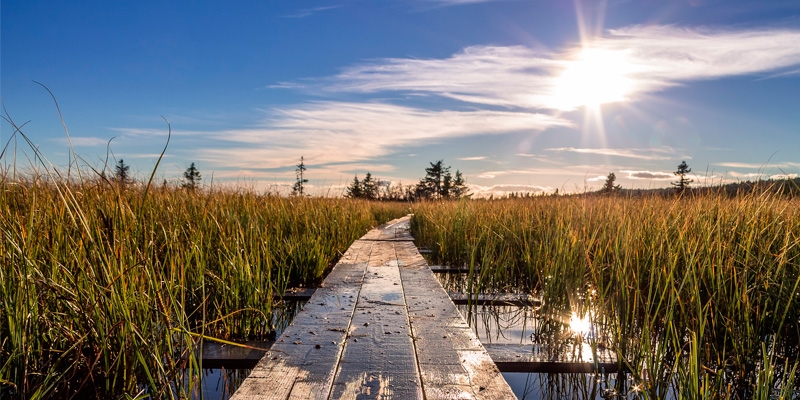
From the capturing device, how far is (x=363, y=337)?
8.04ft

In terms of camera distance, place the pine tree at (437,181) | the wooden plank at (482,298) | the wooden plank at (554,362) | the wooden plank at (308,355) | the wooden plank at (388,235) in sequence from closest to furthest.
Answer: the wooden plank at (308,355) → the wooden plank at (554,362) → the wooden plank at (482,298) → the wooden plank at (388,235) → the pine tree at (437,181)

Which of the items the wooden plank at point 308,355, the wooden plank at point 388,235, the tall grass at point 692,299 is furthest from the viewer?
the wooden plank at point 388,235

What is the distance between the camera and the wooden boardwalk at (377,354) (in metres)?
1.82

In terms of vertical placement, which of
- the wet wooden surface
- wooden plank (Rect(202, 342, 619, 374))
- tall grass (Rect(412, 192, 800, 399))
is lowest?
wooden plank (Rect(202, 342, 619, 374))

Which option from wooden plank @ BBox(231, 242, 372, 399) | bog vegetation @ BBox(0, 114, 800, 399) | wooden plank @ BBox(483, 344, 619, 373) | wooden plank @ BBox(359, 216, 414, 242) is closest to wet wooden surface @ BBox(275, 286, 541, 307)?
bog vegetation @ BBox(0, 114, 800, 399)

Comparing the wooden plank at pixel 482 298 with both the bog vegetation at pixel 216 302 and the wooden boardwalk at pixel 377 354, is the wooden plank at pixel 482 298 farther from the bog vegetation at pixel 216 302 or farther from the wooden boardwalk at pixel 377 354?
the wooden boardwalk at pixel 377 354

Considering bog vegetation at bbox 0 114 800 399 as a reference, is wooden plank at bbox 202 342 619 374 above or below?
below

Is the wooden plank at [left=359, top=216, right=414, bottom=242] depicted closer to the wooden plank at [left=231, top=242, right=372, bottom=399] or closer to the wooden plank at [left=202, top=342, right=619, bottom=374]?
the wooden plank at [left=231, top=242, right=372, bottom=399]

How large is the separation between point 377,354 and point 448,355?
34 cm

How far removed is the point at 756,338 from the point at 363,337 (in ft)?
6.69

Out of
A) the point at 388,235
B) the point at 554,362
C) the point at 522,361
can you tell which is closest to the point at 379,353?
the point at 522,361

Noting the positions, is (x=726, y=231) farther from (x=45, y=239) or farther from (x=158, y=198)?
(x=158, y=198)

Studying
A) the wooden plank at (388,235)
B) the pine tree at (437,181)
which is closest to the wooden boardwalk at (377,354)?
the wooden plank at (388,235)

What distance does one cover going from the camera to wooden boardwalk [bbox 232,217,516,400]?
1822mm
